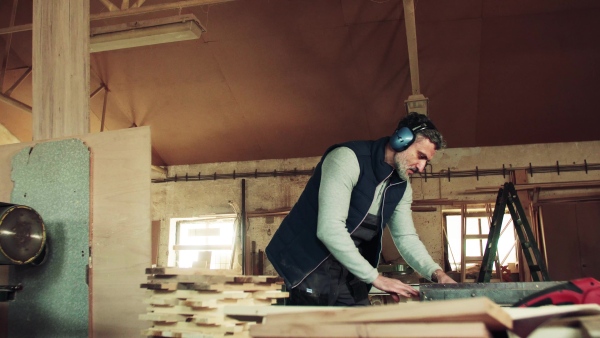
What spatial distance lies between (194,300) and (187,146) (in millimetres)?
7467

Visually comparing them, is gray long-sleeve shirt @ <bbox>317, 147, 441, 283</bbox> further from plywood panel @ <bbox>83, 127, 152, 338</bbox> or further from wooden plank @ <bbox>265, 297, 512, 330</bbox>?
wooden plank @ <bbox>265, 297, 512, 330</bbox>

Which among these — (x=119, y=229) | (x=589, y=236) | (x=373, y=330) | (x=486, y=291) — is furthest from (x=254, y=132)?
(x=373, y=330)

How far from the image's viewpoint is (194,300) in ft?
8.52

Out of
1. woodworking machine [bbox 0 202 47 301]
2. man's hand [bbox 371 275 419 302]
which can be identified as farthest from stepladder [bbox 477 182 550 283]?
woodworking machine [bbox 0 202 47 301]

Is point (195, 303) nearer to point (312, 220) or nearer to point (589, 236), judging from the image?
point (312, 220)

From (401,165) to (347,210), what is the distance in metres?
0.45

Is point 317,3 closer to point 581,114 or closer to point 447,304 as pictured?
point 581,114

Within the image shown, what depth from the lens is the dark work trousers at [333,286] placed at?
3090 millimetres

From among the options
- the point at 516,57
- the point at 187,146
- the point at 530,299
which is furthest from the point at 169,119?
the point at 530,299

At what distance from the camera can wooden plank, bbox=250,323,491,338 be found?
117cm

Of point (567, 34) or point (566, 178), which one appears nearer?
point (567, 34)

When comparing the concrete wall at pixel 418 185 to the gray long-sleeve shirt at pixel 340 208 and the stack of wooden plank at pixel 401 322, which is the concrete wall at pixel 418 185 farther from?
the stack of wooden plank at pixel 401 322

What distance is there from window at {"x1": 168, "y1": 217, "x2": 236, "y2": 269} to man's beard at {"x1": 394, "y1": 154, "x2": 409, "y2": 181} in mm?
6816

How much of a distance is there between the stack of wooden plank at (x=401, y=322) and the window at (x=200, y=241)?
336 inches
